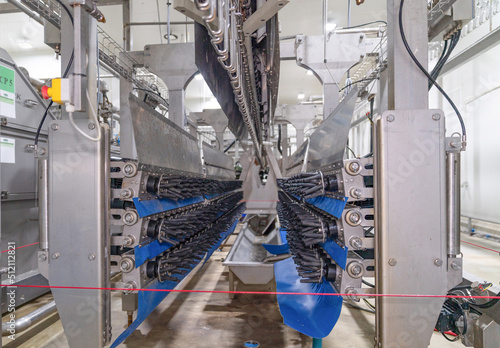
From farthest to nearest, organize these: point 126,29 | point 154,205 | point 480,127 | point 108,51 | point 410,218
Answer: point 480,127
point 126,29
point 108,51
point 154,205
point 410,218

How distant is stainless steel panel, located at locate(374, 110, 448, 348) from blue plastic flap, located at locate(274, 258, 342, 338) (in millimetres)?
193

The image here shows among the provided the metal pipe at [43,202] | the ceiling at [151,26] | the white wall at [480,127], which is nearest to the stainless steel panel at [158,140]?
the metal pipe at [43,202]

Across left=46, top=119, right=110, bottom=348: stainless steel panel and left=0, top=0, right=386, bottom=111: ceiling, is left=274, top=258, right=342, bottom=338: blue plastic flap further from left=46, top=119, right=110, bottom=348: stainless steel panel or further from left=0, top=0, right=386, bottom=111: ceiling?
left=0, top=0, right=386, bottom=111: ceiling

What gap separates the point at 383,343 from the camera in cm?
80

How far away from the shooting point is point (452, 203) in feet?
2.63

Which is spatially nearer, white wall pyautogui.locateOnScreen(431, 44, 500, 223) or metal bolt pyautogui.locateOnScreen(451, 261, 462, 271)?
metal bolt pyautogui.locateOnScreen(451, 261, 462, 271)

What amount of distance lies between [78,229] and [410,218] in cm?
105

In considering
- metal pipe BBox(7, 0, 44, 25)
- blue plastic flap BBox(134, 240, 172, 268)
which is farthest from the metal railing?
blue plastic flap BBox(134, 240, 172, 268)

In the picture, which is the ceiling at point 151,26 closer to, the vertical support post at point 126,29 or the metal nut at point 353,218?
the vertical support post at point 126,29

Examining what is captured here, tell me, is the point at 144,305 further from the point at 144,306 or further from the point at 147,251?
the point at 147,251

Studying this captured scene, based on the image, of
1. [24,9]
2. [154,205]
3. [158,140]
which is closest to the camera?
[154,205]

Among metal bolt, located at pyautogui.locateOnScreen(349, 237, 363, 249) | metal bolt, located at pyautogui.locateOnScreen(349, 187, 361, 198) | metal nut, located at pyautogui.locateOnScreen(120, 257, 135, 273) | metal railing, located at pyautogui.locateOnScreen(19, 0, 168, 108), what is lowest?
metal nut, located at pyautogui.locateOnScreen(120, 257, 135, 273)

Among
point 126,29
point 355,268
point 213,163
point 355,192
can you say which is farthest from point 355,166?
point 126,29

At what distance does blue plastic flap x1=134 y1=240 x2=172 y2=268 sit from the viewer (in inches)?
36.5
